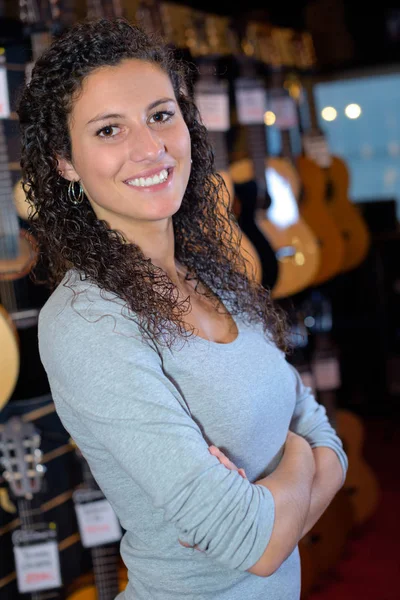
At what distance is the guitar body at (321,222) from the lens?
131 inches

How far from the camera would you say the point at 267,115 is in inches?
136

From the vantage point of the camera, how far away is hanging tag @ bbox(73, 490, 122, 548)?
2232 mm

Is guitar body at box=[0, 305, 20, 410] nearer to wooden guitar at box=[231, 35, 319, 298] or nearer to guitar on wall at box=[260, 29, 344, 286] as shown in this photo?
wooden guitar at box=[231, 35, 319, 298]

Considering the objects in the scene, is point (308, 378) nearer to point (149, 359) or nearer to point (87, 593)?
point (87, 593)

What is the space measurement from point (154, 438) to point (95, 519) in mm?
1399

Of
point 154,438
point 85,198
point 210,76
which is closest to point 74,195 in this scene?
point 85,198

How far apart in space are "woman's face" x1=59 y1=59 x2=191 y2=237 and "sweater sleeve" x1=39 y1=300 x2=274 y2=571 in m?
0.23

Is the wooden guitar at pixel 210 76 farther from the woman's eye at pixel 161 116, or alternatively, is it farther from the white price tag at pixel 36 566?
the woman's eye at pixel 161 116

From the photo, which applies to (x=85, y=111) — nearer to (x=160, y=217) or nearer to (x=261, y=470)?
(x=160, y=217)

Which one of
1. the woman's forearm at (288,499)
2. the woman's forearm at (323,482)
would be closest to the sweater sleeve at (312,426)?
the woman's forearm at (323,482)

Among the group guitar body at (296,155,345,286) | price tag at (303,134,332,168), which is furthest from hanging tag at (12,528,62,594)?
price tag at (303,134,332,168)

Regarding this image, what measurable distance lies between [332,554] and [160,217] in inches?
89.8

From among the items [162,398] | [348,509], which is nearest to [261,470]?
[162,398]

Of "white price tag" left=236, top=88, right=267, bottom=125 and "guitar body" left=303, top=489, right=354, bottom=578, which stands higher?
"white price tag" left=236, top=88, right=267, bottom=125
